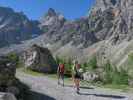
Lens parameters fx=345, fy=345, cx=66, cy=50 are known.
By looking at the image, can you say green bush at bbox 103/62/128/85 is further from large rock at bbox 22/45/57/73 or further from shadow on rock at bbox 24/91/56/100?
shadow on rock at bbox 24/91/56/100

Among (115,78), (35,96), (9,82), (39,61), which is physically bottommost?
(115,78)

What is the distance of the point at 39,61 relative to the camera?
5700cm

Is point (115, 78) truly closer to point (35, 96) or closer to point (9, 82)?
point (35, 96)

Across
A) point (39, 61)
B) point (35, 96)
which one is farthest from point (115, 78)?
point (35, 96)

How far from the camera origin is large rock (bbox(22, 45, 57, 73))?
56344 millimetres

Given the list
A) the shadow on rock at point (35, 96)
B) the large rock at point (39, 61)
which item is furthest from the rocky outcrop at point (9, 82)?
the large rock at point (39, 61)

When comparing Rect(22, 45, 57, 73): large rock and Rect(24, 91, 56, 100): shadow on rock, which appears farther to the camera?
Rect(22, 45, 57, 73): large rock

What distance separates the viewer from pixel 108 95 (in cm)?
3209

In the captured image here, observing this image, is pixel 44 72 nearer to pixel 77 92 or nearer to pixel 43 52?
pixel 43 52

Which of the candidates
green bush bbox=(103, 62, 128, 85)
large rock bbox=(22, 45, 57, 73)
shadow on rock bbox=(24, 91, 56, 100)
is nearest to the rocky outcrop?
shadow on rock bbox=(24, 91, 56, 100)

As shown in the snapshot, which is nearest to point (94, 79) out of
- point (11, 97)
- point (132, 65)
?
point (11, 97)

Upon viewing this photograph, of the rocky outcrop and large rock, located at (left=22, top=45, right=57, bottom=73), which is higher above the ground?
large rock, located at (left=22, top=45, right=57, bottom=73)

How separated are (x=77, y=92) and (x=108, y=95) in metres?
2.91

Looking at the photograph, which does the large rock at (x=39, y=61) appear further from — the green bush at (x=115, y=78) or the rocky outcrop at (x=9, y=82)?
the rocky outcrop at (x=9, y=82)
